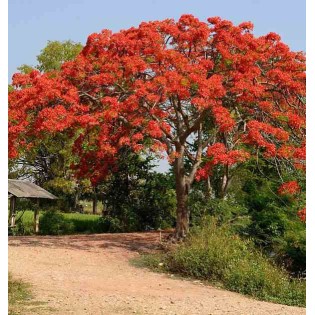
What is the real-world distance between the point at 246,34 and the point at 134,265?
602 centimetres

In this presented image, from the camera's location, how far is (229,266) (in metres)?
10.6

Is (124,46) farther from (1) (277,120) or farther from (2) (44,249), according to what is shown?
(2) (44,249)

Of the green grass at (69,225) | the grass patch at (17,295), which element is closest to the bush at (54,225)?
the green grass at (69,225)

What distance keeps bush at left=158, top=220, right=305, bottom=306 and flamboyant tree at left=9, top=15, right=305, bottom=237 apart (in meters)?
2.00

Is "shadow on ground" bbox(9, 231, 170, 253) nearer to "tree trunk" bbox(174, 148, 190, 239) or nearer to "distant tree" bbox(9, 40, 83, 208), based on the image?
"tree trunk" bbox(174, 148, 190, 239)

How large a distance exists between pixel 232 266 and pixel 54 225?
397 inches

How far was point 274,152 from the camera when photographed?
12758 millimetres

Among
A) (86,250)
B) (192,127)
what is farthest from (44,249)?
(192,127)

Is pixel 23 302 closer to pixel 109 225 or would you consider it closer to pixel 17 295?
pixel 17 295

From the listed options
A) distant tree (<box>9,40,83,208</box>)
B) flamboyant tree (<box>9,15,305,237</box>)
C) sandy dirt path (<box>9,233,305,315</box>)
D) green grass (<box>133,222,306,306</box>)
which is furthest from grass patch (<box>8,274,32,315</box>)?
distant tree (<box>9,40,83,208</box>)

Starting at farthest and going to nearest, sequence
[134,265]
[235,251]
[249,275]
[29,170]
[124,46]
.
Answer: [29,170] → [124,46] → [134,265] → [235,251] → [249,275]

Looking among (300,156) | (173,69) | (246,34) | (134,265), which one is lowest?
(134,265)

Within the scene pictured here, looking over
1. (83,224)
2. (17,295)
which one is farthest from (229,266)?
(83,224)

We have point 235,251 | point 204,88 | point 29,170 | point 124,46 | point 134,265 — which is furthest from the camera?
point 29,170
